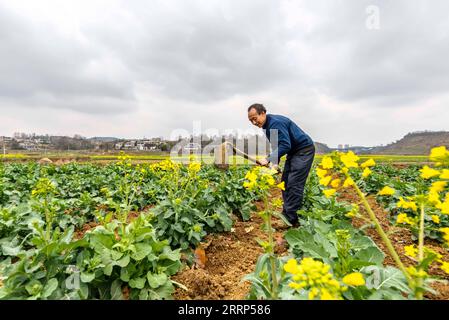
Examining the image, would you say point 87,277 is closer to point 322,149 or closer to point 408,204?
point 408,204

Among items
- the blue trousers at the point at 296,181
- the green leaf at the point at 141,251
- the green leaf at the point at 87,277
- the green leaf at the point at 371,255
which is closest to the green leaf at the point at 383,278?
the green leaf at the point at 371,255

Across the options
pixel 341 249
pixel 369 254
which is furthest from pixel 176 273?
pixel 369 254

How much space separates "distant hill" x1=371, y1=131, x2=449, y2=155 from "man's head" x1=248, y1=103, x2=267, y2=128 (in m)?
81.8

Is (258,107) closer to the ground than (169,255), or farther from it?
farther from it

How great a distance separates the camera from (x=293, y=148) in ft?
14.3

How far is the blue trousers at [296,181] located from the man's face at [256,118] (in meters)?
0.79

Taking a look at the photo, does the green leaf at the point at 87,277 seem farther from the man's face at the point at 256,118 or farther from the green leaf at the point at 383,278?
the man's face at the point at 256,118

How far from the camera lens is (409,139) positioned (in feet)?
283

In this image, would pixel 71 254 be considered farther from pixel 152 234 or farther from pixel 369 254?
pixel 369 254

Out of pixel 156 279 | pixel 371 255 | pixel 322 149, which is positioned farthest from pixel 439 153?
pixel 322 149

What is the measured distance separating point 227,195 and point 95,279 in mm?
2981

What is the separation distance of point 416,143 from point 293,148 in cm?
9713

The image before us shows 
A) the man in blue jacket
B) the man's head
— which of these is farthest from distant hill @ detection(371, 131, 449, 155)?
the man's head

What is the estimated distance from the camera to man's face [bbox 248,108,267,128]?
4121 mm
